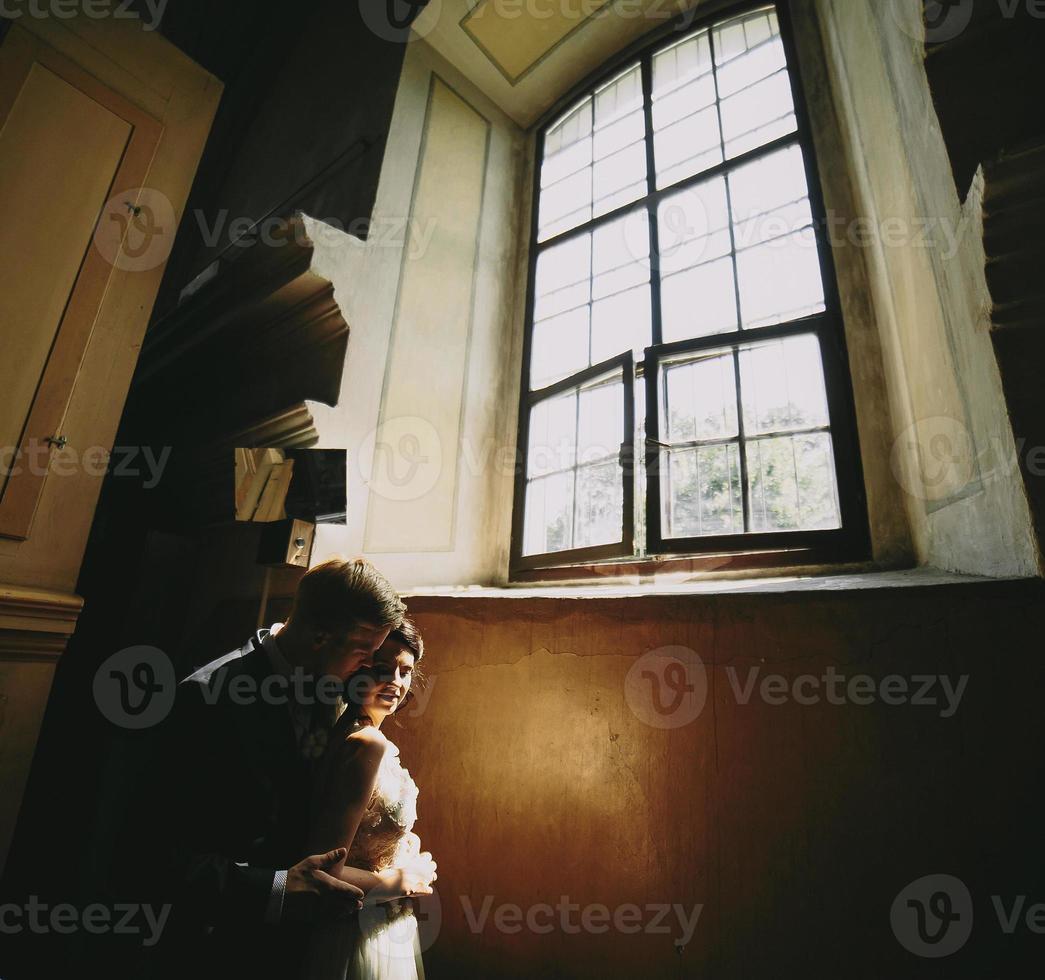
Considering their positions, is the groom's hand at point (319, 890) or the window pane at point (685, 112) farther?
the window pane at point (685, 112)

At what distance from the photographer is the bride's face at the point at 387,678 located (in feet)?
5.24

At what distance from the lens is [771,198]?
8.82ft

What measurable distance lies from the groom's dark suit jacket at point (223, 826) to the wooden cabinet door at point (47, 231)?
1298mm

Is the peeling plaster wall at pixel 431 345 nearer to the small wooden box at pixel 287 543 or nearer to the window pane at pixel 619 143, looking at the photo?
the small wooden box at pixel 287 543

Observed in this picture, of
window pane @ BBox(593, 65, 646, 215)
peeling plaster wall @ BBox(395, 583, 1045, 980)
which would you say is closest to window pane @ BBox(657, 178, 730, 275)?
window pane @ BBox(593, 65, 646, 215)

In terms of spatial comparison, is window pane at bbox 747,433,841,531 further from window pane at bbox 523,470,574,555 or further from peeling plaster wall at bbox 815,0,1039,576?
window pane at bbox 523,470,574,555

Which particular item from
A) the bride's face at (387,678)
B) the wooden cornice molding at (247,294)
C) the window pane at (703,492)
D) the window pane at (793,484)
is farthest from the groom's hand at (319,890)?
the wooden cornice molding at (247,294)

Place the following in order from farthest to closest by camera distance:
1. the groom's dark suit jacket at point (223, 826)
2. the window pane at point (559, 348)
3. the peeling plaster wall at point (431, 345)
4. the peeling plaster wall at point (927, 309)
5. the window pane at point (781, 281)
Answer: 1. the window pane at point (559, 348)
2. the peeling plaster wall at point (431, 345)
3. the window pane at point (781, 281)
4. the peeling plaster wall at point (927, 309)
5. the groom's dark suit jacket at point (223, 826)

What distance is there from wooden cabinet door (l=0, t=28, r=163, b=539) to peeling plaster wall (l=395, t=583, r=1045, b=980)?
1.80m

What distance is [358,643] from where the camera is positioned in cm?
147

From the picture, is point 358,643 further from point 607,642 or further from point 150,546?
point 150,546

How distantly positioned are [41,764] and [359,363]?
10.2 feet

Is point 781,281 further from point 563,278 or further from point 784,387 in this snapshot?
point 563,278

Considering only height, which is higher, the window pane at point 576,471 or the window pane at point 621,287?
the window pane at point 621,287
